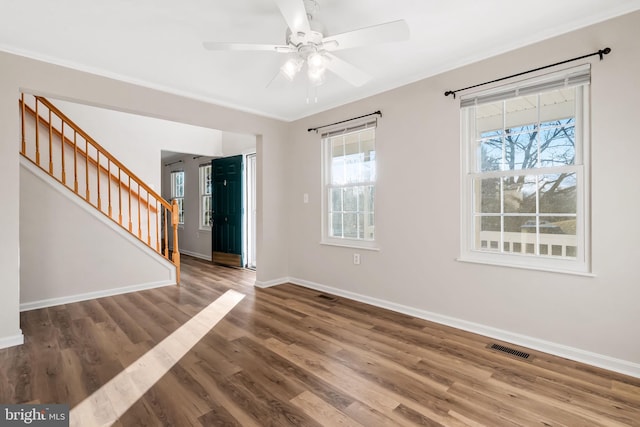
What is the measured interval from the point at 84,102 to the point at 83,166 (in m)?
2.33

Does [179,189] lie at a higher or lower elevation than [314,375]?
higher

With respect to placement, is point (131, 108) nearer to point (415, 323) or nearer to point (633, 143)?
point (415, 323)

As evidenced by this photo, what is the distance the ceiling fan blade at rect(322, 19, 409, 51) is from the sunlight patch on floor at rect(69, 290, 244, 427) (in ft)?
8.36

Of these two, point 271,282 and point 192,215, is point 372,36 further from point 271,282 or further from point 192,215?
point 192,215

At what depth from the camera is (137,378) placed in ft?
7.12

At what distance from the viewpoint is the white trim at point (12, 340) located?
8.59 ft

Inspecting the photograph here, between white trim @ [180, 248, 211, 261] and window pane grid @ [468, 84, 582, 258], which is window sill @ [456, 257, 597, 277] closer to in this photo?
window pane grid @ [468, 84, 582, 258]

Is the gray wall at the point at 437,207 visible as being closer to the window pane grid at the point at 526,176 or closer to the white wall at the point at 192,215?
the window pane grid at the point at 526,176

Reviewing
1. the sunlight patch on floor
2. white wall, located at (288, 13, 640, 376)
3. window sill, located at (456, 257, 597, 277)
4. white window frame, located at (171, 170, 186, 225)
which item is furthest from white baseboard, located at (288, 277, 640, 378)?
white window frame, located at (171, 170, 186, 225)

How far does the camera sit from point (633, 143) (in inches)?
86.2

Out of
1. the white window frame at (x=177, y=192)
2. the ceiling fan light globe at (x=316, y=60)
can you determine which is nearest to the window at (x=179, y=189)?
the white window frame at (x=177, y=192)

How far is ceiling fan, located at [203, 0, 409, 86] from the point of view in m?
1.75

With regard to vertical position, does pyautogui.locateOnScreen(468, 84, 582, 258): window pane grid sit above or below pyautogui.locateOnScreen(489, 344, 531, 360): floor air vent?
above

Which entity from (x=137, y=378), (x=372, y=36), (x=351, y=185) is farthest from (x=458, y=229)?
(x=137, y=378)
